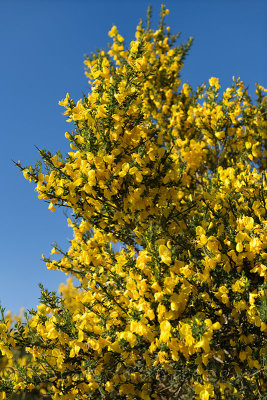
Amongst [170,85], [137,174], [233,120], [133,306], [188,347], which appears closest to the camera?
[188,347]

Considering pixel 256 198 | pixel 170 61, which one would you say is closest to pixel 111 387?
pixel 256 198

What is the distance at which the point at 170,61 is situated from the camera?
6141 mm

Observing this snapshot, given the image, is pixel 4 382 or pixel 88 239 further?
pixel 88 239

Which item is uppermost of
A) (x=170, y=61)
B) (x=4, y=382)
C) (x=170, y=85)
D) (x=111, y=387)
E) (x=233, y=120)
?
(x=170, y=61)

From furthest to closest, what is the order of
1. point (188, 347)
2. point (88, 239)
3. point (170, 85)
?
point (170, 85) < point (88, 239) < point (188, 347)

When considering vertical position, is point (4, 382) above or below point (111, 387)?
above

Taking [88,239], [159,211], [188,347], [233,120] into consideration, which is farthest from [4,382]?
[233,120]

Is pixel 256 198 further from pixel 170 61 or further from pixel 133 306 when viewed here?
pixel 170 61

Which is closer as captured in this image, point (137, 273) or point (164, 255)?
point (164, 255)

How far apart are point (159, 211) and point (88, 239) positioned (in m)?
1.11

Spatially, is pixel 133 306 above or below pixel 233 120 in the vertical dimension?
below

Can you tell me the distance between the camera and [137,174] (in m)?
2.47

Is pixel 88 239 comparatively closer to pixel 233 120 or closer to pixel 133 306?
pixel 133 306

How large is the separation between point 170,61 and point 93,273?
461 cm
